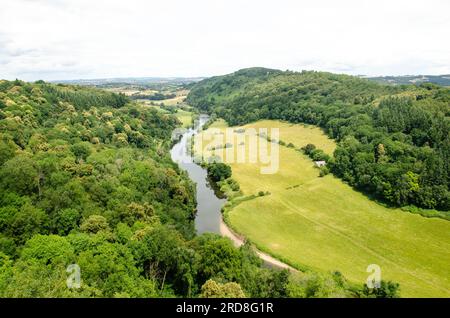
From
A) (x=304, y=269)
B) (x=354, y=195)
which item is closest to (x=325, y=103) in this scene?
(x=354, y=195)

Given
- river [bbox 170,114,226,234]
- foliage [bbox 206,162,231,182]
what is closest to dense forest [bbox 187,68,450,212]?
foliage [bbox 206,162,231,182]

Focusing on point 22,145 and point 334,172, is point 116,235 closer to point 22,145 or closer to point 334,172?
point 22,145

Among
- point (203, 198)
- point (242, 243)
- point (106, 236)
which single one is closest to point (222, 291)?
point (106, 236)

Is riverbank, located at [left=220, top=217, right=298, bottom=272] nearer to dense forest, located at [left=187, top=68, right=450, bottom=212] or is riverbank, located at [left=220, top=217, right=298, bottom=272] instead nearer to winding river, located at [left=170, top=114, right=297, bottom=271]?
winding river, located at [left=170, top=114, right=297, bottom=271]

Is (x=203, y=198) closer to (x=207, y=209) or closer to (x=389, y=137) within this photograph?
(x=207, y=209)

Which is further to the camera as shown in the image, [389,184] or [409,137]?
[409,137]
